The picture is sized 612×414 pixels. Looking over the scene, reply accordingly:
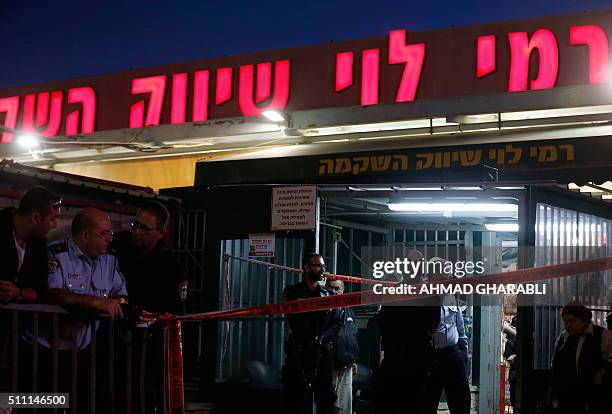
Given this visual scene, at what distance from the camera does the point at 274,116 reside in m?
14.0

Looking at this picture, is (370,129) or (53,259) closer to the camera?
(53,259)

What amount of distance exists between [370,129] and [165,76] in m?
4.63

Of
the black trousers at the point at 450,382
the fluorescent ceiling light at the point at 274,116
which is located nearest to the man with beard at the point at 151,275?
the black trousers at the point at 450,382

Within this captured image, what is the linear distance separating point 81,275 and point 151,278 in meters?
0.82

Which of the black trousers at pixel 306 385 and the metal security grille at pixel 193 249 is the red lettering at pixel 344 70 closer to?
the metal security grille at pixel 193 249

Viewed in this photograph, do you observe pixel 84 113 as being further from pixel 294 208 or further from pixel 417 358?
pixel 417 358

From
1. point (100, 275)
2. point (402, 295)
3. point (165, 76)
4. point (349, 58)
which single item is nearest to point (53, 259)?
point (100, 275)

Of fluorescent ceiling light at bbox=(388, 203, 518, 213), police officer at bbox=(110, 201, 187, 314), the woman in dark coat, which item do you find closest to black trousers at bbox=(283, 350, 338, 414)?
fluorescent ceiling light at bbox=(388, 203, 518, 213)

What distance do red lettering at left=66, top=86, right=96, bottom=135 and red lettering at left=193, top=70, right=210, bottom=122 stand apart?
253 centimetres

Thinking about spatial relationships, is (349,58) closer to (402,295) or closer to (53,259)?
(402,295)

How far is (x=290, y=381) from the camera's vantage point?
930cm

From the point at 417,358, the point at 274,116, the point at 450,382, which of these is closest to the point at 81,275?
the point at 417,358

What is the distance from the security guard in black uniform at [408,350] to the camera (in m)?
8.74

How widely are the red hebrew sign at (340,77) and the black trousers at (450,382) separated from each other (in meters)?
4.62
